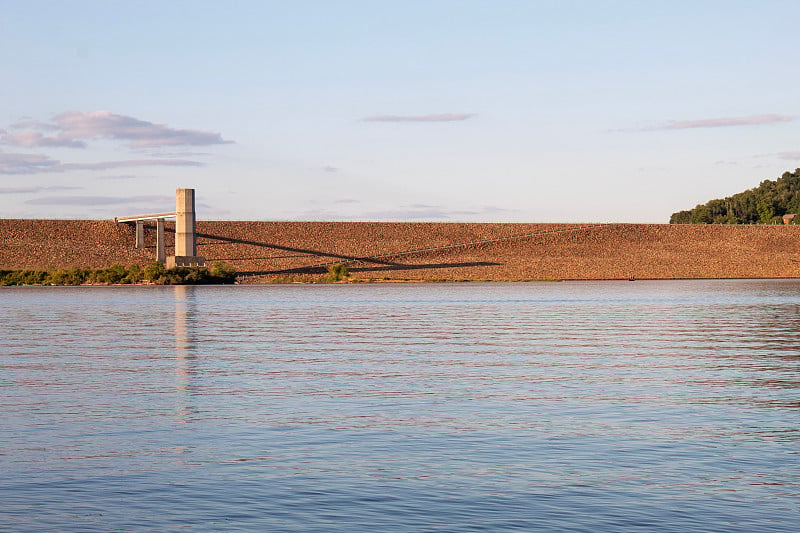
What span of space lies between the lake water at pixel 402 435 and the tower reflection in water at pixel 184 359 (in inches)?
4.0

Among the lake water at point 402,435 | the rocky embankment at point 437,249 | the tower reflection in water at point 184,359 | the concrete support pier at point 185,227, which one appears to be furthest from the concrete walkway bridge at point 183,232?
the lake water at point 402,435

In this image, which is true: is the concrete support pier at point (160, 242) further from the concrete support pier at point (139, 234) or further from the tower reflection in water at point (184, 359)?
the tower reflection in water at point (184, 359)

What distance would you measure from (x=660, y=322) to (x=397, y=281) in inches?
3309

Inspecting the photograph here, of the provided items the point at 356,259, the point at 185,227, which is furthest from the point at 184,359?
the point at 356,259

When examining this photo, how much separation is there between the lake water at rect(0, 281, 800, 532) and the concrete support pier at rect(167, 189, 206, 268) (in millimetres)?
78639

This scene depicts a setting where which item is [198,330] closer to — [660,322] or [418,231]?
[660,322]

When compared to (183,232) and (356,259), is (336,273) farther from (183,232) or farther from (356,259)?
(183,232)

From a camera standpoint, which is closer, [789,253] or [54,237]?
[54,237]

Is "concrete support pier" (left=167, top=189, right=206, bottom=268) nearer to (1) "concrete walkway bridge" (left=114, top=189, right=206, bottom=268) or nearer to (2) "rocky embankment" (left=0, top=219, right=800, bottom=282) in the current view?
(1) "concrete walkway bridge" (left=114, top=189, right=206, bottom=268)

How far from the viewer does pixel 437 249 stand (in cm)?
13900

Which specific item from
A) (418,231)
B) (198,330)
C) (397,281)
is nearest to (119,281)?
(397,281)

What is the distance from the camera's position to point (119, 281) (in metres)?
110

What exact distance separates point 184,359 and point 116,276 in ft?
283

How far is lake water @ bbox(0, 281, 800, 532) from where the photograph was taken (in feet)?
37.7
